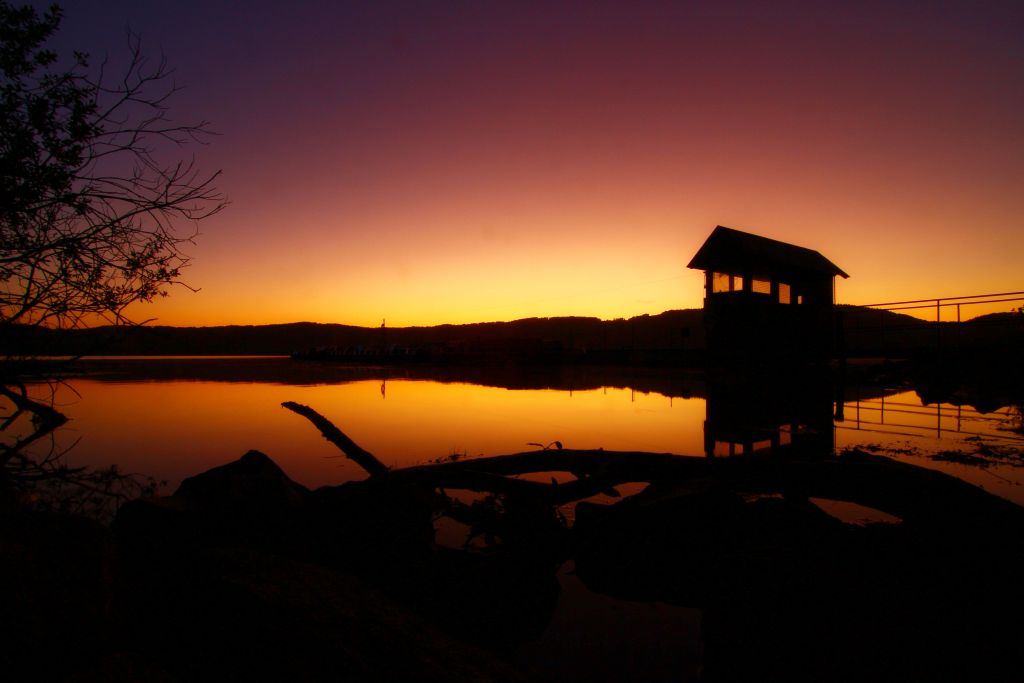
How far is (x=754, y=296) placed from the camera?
2289cm

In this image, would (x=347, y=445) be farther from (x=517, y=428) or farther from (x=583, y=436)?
(x=517, y=428)

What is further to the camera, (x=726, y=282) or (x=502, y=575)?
(x=726, y=282)

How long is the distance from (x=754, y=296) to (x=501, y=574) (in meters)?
21.4

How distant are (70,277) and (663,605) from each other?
886 cm

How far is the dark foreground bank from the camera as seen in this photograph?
2.83 meters

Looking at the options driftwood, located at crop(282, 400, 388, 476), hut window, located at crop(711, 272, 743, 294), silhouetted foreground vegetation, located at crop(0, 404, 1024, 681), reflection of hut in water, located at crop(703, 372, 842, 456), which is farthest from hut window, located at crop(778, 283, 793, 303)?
driftwood, located at crop(282, 400, 388, 476)

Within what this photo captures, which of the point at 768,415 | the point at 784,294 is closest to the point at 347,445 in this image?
the point at 768,415

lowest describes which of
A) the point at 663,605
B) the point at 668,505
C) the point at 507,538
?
the point at 663,605

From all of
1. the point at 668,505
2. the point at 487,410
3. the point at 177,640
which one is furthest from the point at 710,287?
the point at 177,640

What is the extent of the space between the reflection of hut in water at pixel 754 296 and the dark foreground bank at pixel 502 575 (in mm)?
18984

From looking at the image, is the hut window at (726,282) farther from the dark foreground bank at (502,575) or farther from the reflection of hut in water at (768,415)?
the dark foreground bank at (502,575)

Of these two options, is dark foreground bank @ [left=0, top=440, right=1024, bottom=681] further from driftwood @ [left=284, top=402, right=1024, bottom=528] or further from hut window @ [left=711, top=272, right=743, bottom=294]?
hut window @ [left=711, top=272, right=743, bottom=294]

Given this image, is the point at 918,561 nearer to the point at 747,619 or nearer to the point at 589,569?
the point at 747,619

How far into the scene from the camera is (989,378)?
787 inches
